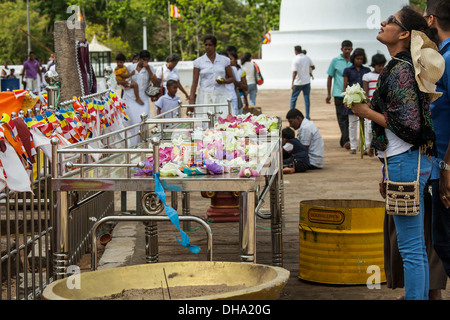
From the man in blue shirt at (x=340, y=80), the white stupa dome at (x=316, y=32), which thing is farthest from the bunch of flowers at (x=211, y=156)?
the white stupa dome at (x=316, y=32)

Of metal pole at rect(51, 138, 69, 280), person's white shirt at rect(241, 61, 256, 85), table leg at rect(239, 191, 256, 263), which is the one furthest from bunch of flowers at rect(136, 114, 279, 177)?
person's white shirt at rect(241, 61, 256, 85)

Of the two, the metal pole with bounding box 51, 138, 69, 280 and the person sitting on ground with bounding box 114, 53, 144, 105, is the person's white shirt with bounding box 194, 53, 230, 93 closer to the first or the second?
the person sitting on ground with bounding box 114, 53, 144, 105

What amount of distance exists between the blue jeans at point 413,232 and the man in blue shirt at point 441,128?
0.09 metres

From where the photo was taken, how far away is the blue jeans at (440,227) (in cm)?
443

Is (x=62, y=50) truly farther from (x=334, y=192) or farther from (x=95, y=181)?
(x=95, y=181)

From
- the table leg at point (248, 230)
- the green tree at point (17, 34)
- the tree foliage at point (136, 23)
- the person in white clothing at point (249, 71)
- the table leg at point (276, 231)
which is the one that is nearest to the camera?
the table leg at point (248, 230)

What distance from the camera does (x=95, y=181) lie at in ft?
14.2

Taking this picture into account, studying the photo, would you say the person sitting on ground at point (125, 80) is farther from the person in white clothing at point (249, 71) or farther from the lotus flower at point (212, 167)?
the lotus flower at point (212, 167)

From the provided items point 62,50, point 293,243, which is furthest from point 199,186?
point 62,50

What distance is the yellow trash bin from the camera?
18.9ft

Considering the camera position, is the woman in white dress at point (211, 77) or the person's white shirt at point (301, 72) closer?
the woman in white dress at point (211, 77)

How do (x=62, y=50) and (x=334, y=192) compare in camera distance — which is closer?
(x=62, y=50)
